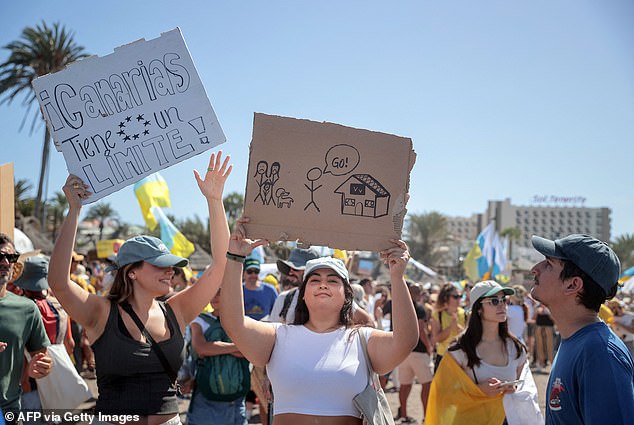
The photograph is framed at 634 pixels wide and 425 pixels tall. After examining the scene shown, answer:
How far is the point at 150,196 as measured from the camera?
11.9 m

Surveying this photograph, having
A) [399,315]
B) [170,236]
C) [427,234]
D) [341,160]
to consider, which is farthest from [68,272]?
[427,234]

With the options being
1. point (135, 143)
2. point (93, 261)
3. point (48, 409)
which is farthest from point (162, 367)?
point (93, 261)

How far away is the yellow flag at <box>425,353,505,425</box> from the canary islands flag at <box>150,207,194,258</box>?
794cm

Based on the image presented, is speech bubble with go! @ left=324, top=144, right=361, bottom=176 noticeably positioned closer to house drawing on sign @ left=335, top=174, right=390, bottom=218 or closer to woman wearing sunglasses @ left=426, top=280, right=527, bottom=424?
house drawing on sign @ left=335, top=174, right=390, bottom=218

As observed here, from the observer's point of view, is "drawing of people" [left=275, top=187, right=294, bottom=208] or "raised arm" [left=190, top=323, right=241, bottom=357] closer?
"drawing of people" [left=275, top=187, right=294, bottom=208]

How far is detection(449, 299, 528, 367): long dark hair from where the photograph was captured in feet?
16.4

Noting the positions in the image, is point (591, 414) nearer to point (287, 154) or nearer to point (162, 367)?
point (287, 154)

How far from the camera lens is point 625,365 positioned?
2395mm

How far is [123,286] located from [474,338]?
9.70 ft

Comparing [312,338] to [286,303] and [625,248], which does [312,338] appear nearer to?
[286,303]

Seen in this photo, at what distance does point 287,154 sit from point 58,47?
33383 millimetres

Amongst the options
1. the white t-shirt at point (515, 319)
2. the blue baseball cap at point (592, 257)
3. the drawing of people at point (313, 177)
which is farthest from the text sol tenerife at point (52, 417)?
the white t-shirt at point (515, 319)

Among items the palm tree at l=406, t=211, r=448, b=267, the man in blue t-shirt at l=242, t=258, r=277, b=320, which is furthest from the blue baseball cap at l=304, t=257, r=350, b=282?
the palm tree at l=406, t=211, r=448, b=267

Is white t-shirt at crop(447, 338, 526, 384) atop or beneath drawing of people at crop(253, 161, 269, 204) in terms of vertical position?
beneath
